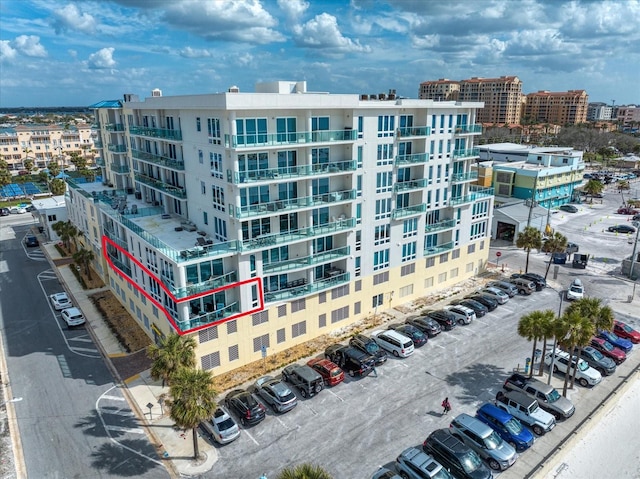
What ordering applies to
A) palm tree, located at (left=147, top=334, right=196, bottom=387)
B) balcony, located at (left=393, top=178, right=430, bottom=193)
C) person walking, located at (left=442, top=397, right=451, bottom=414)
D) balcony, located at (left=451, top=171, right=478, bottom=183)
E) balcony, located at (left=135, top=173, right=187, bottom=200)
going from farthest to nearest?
1. balcony, located at (left=451, top=171, right=478, bottom=183)
2. balcony, located at (left=393, top=178, right=430, bottom=193)
3. balcony, located at (left=135, top=173, right=187, bottom=200)
4. person walking, located at (left=442, top=397, right=451, bottom=414)
5. palm tree, located at (left=147, top=334, right=196, bottom=387)

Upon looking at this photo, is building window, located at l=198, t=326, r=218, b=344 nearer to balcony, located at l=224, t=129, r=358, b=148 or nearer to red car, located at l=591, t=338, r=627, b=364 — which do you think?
balcony, located at l=224, t=129, r=358, b=148

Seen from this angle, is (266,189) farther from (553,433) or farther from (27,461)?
(553,433)

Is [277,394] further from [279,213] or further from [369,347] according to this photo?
[279,213]

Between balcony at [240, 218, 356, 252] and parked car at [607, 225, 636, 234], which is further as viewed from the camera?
parked car at [607, 225, 636, 234]

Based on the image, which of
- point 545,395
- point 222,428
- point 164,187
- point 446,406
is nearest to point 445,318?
point 545,395

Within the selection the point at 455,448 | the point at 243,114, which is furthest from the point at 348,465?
the point at 243,114

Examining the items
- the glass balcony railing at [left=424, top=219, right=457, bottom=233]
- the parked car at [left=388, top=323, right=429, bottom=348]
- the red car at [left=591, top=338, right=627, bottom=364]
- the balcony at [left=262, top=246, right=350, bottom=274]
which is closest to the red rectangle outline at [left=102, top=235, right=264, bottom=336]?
the balcony at [left=262, top=246, right=350, bottom=274]
